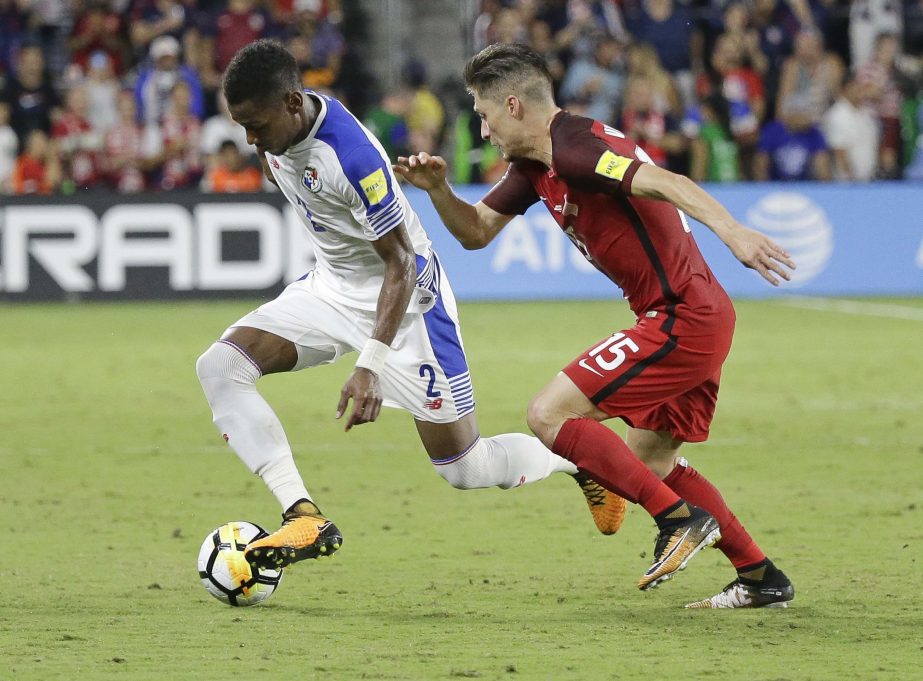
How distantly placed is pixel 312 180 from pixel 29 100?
14.2 metres

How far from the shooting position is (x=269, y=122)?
5652mm

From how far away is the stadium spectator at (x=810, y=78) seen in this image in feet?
64.8

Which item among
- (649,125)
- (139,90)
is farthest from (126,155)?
(649,125)

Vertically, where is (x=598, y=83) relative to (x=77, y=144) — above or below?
above

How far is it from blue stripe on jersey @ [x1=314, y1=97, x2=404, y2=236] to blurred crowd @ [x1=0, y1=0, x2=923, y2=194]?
12.3 metres

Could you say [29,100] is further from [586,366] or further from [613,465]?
[613,465]

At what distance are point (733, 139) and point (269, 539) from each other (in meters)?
14.8

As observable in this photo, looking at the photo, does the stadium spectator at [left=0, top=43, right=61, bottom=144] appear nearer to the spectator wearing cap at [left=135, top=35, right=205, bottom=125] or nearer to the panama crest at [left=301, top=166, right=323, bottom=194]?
the spectator wearing cap at [left=135, top=35, right=205, bottom=125]

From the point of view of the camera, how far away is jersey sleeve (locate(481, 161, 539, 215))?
602 centimetres

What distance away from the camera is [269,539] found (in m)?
5.57

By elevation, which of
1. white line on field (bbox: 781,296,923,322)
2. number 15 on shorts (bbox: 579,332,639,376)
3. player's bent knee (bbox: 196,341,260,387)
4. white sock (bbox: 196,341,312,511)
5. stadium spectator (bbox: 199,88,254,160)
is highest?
number 15 on shorts (bbox: 579,332,639,376)

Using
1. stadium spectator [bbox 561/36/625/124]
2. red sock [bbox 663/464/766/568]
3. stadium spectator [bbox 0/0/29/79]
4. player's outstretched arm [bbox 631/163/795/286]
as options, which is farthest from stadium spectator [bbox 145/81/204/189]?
player's outstretched arm [bbox 631/163/795/286]

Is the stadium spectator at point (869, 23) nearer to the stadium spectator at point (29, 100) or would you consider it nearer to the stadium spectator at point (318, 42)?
the stadium spectator at point (318, 42)

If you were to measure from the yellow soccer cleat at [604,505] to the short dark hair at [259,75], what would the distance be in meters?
1.95
